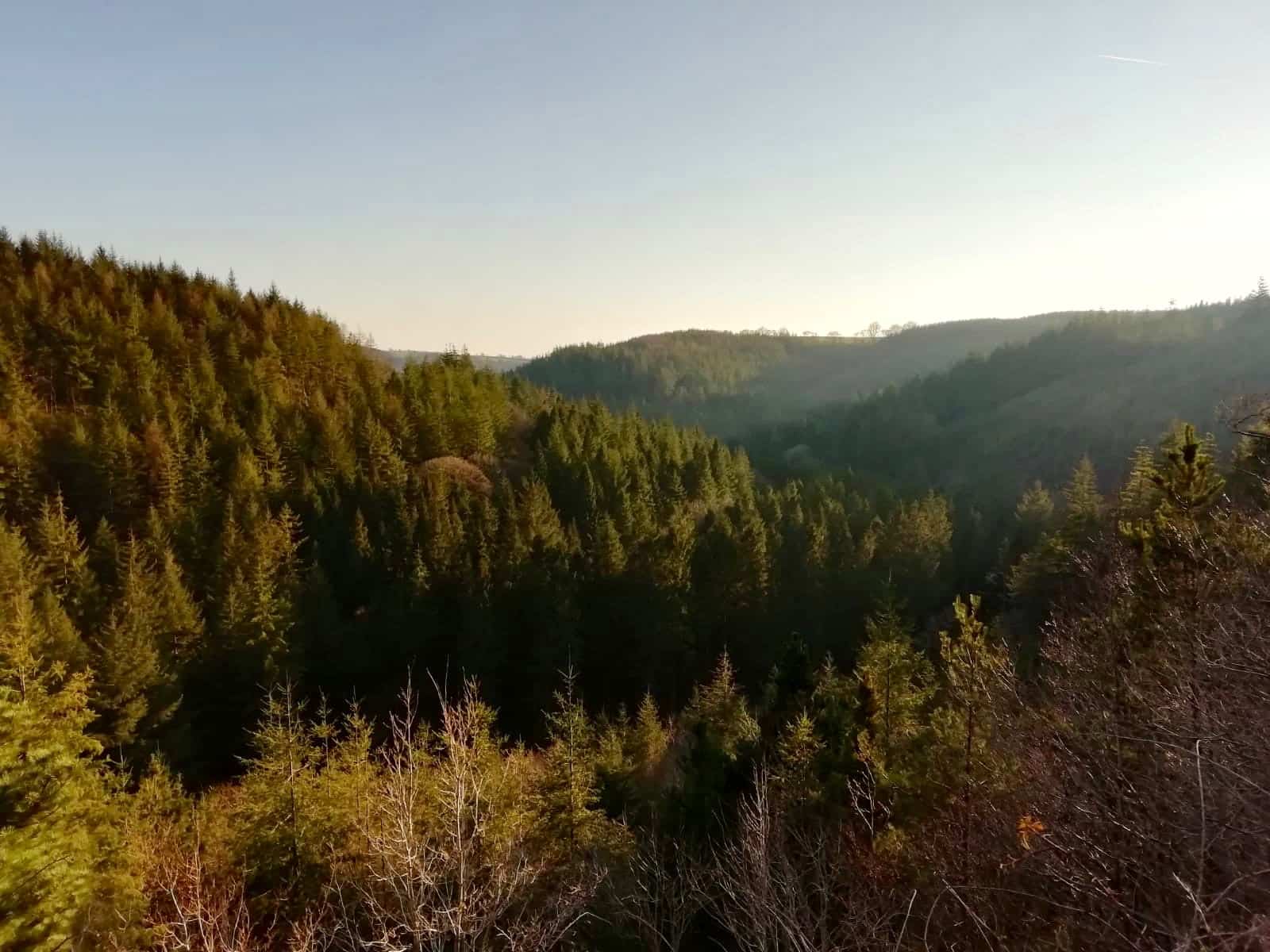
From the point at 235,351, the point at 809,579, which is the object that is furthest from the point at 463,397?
the point at 809,579

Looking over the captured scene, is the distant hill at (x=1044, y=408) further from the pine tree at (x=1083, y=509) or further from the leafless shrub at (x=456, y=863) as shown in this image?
the leafless shrub at (x=456, y=863)

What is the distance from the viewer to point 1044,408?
14050 centimetres

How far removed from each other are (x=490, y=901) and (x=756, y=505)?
5364 centimetres

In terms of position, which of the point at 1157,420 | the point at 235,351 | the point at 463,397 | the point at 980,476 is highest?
the point at 235,351

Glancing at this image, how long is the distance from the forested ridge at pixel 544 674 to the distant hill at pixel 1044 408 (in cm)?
5050

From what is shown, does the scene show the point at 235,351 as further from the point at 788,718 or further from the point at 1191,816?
the point at 1191,816

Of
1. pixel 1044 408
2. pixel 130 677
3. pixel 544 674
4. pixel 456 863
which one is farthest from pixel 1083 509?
pixel 1044 408

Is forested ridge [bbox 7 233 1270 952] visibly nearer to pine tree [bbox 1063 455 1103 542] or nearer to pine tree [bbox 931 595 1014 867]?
pine tree [bbox 931 595 1014 867]

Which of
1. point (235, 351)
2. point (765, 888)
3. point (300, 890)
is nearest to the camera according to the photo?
point (765, 888)

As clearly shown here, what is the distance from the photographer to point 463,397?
6188 cm

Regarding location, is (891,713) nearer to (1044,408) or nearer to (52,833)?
(52,833)

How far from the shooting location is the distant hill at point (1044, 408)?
4365 inches

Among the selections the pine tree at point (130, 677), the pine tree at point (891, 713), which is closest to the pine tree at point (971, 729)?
the pine tree at point (891, 713)

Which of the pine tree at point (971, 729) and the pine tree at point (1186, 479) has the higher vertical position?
the pine tree at point (1186, 479)
